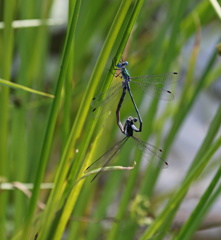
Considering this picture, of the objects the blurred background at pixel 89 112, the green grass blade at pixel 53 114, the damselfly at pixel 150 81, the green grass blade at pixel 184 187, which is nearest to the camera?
the green grass blade at pixel 53 114

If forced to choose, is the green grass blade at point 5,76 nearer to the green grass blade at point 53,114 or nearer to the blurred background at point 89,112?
the blurred background at point 89,112

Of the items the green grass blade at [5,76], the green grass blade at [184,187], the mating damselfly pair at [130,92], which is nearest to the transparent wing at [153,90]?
the mating damselfly pair at [130,92]

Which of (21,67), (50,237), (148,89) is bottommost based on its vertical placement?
(50,237)

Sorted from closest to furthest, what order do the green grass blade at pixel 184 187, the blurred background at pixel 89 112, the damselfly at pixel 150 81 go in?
the green grass blade at pixel 184 187 → the damselfly at pixel 150 81 → the blurred background at pixel 89 112

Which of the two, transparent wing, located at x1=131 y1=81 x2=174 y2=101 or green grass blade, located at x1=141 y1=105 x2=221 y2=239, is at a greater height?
transparent wing, located at x1=131 y1=81 x2=174 y2=101

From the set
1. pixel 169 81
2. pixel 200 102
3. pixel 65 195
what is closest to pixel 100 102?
pixel 65 195

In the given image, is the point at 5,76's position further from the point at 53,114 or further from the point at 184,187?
the point at 184,187

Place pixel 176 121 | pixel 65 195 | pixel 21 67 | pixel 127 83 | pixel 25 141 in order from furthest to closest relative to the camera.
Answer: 1. pixel 25 141
2. pixel 21 67
3. pixel 176 121
4. pixel 127 83
5. pixel 65 195

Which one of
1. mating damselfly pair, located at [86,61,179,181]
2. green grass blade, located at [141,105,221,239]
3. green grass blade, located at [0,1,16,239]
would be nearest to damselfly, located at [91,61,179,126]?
mating damselfly pair, located at [86,61,179,181]

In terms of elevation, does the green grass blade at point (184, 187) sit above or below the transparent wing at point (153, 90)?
below

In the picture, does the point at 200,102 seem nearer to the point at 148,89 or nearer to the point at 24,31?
the point at 24,31

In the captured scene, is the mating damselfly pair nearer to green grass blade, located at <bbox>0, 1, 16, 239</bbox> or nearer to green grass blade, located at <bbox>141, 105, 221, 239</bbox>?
green grass blade, located at <bbox>141, 105, 221, 239</bbox>
